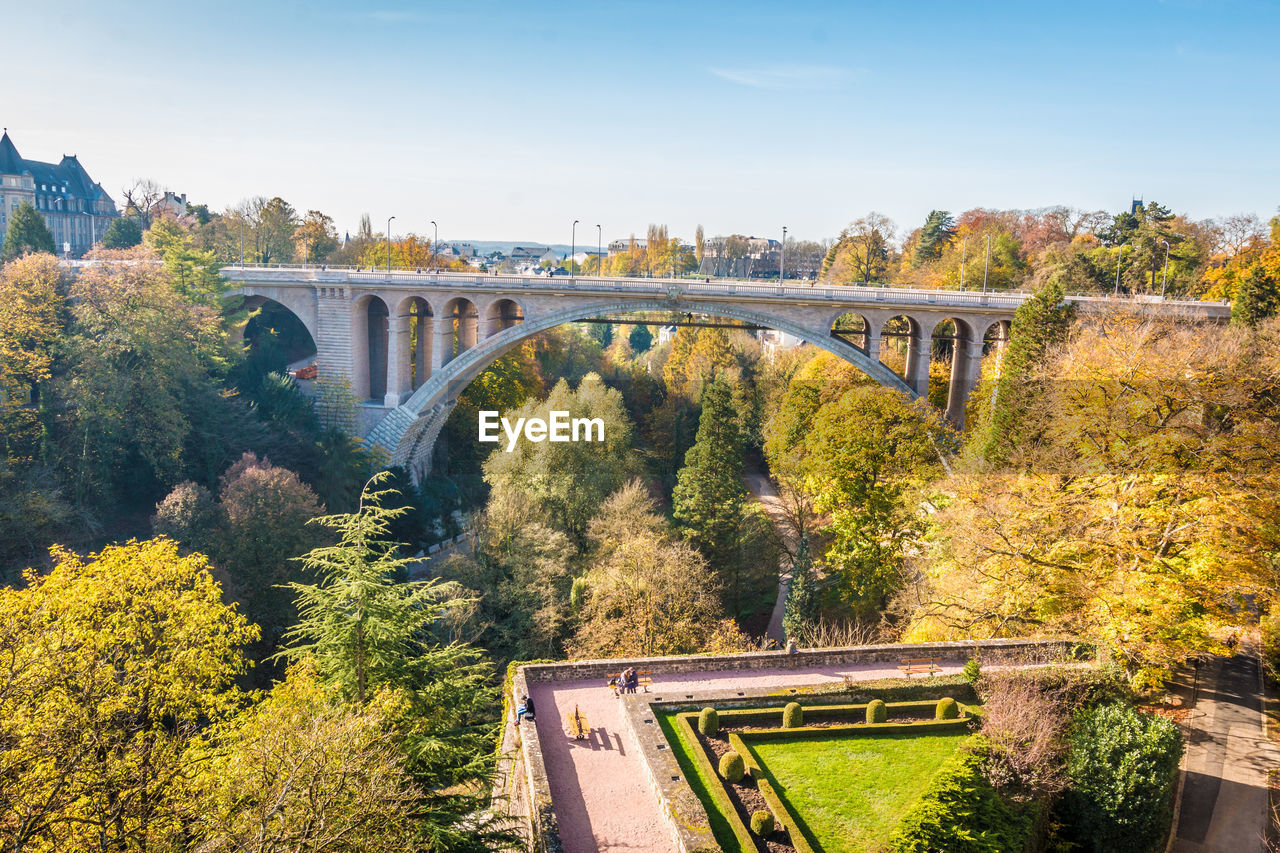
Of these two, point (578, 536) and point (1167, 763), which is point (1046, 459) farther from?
point (578, 536)

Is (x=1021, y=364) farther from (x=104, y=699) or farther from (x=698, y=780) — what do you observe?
(x=104, y=699)

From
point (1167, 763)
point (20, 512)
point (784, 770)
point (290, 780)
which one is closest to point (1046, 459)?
point (1167, 763)

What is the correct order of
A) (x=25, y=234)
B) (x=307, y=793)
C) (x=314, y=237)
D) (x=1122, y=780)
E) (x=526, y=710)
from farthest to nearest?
(x=314, y=237)
(x=25, y=234)
(x=526, y=710)
(x=1122, y=780)
(x=307, y=793)

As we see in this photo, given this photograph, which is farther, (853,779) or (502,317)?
(502,317)

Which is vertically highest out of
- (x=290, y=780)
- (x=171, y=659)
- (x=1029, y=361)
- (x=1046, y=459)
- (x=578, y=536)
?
(x=1029, y=361)

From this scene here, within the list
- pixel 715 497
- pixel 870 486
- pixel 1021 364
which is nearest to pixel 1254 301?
pixel 1021 364

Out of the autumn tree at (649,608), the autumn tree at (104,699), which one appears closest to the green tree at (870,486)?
the autumn tree at (649,608)

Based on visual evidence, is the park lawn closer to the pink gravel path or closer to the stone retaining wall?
the stone retaining wall

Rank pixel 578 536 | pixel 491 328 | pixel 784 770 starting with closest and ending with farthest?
pixel 784 770 → pixel 578 536 → pixel 491 328
